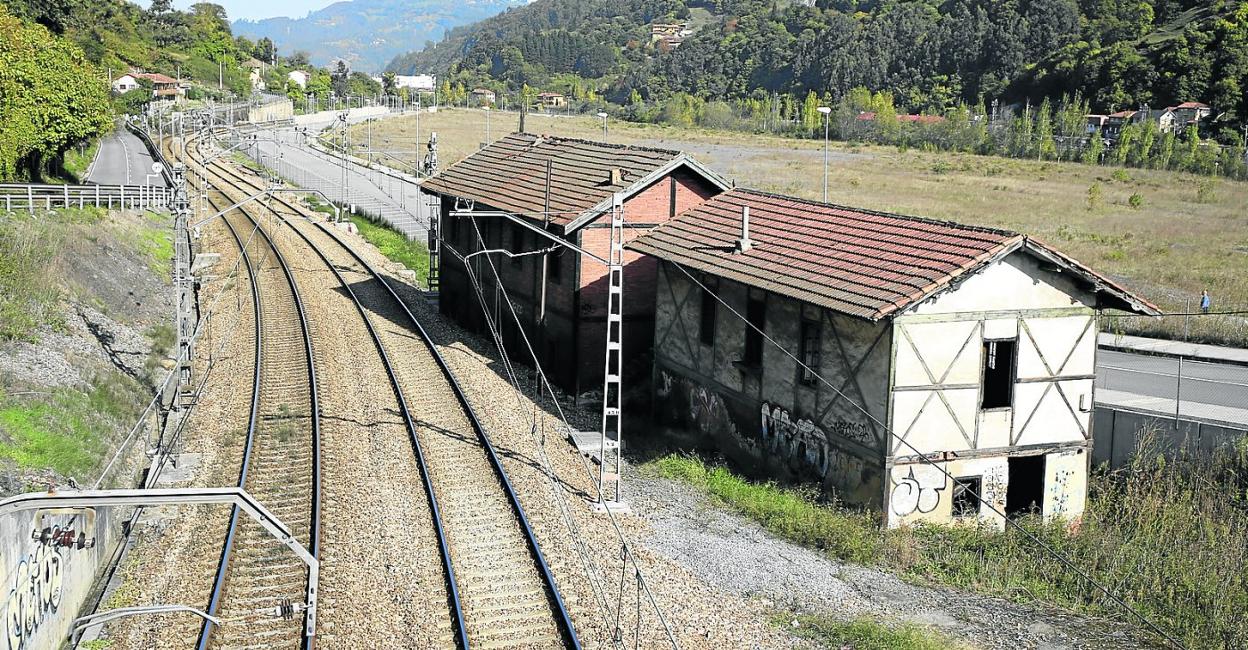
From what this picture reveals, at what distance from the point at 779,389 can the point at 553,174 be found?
439 inches

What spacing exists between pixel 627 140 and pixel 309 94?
76.2m

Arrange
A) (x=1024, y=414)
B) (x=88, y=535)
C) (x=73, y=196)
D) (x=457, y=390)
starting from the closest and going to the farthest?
1. (x=88, y=535)
2. (x=1024, y=414)
3. (x=457, y=390)
4. (x=73, y=196)

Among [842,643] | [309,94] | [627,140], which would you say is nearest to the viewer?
[842,643]

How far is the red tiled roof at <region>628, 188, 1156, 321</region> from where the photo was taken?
56.9 ft

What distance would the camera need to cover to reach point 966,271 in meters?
17.1

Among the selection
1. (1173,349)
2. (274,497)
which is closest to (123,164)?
(274,497)

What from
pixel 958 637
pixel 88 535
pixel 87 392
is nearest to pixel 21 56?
pixel 87 392

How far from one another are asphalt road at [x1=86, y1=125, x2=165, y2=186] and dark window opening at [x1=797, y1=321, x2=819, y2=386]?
38.4 meters

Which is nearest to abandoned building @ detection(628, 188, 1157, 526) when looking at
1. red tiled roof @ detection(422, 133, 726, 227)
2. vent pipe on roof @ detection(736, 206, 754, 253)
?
vent pipe on roof @ detection(736, 206, 754, 253)

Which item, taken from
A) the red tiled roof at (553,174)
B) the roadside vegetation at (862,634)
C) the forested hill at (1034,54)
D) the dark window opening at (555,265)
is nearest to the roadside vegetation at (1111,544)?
the roadside vegetation at (862,634)

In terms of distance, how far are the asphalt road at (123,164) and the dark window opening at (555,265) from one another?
2917 cm

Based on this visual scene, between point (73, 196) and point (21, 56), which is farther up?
point (21, 56)

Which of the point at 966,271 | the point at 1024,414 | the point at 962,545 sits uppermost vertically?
the point at 966,271

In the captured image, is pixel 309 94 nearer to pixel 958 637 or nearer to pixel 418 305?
pixel 418 305
